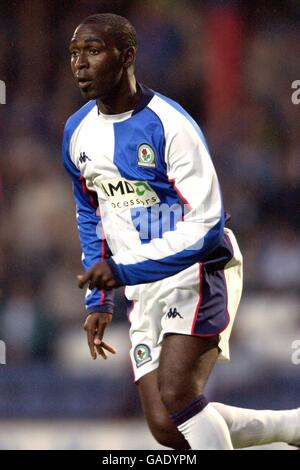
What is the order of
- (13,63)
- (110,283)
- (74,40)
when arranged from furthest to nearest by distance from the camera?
→ 1. (13,63)
2. (74,40)
3. (110,283)

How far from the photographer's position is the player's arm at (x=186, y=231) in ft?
11.1

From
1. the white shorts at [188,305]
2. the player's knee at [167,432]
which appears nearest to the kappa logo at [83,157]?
the white shorts at [188,305]

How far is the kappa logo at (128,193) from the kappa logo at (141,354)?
0.50 meters

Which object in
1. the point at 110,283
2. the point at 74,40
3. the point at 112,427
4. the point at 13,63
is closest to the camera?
the point at 110,283

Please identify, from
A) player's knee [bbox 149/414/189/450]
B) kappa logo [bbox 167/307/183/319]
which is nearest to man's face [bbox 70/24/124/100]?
kappa logo [bbox 167/307/183/319]

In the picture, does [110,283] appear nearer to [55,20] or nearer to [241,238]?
[241,238]

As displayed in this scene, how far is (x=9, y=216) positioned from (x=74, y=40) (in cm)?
273

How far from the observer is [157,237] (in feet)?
12.2

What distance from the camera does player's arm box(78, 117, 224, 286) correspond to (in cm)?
340

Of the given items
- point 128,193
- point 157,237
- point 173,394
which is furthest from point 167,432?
point 128,193

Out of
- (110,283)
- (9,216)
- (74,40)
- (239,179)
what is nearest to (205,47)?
(239,179)

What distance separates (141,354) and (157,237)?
Answer: 1.40 ft

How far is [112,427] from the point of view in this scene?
17.6 feet

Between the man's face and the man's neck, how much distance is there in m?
0.08
